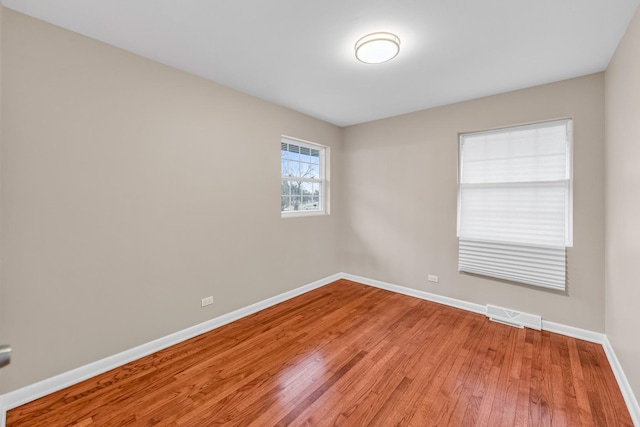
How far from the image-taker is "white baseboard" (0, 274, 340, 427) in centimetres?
173

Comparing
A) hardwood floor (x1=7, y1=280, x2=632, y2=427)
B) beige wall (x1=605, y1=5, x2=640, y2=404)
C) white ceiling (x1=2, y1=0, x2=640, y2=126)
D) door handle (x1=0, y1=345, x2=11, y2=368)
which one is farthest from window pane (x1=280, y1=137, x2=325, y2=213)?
beige wall (x1=605, y1=5, x2=640, y2=404)

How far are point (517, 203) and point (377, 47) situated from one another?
2.29 metres

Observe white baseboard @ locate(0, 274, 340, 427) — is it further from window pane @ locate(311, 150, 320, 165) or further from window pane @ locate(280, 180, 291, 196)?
window pane @ locate(311, 150, 320, 165)

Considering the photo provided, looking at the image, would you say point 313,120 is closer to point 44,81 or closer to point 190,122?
point 190,122

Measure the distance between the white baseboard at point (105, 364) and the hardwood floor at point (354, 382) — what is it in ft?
0.21

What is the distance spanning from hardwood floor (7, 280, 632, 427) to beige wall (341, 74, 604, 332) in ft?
1.44

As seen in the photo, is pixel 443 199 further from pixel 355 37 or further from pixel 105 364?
pixel 105 364

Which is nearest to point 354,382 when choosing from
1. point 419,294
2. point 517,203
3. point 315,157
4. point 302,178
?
point 419,294

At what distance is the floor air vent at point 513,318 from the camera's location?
9.12 ft

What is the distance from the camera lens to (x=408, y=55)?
221 cm

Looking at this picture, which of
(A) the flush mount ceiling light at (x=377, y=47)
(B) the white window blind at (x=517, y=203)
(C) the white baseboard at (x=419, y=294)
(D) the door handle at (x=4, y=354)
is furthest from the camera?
(C) the white baseboard at (x=419, y=294)

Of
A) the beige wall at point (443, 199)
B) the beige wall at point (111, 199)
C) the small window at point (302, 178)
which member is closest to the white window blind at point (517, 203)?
the beige wall at point (443, 199)

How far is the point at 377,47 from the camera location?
200 cm

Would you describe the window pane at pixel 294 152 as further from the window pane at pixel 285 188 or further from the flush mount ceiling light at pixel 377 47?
the flush mount ceiling light at pixel 377 47
